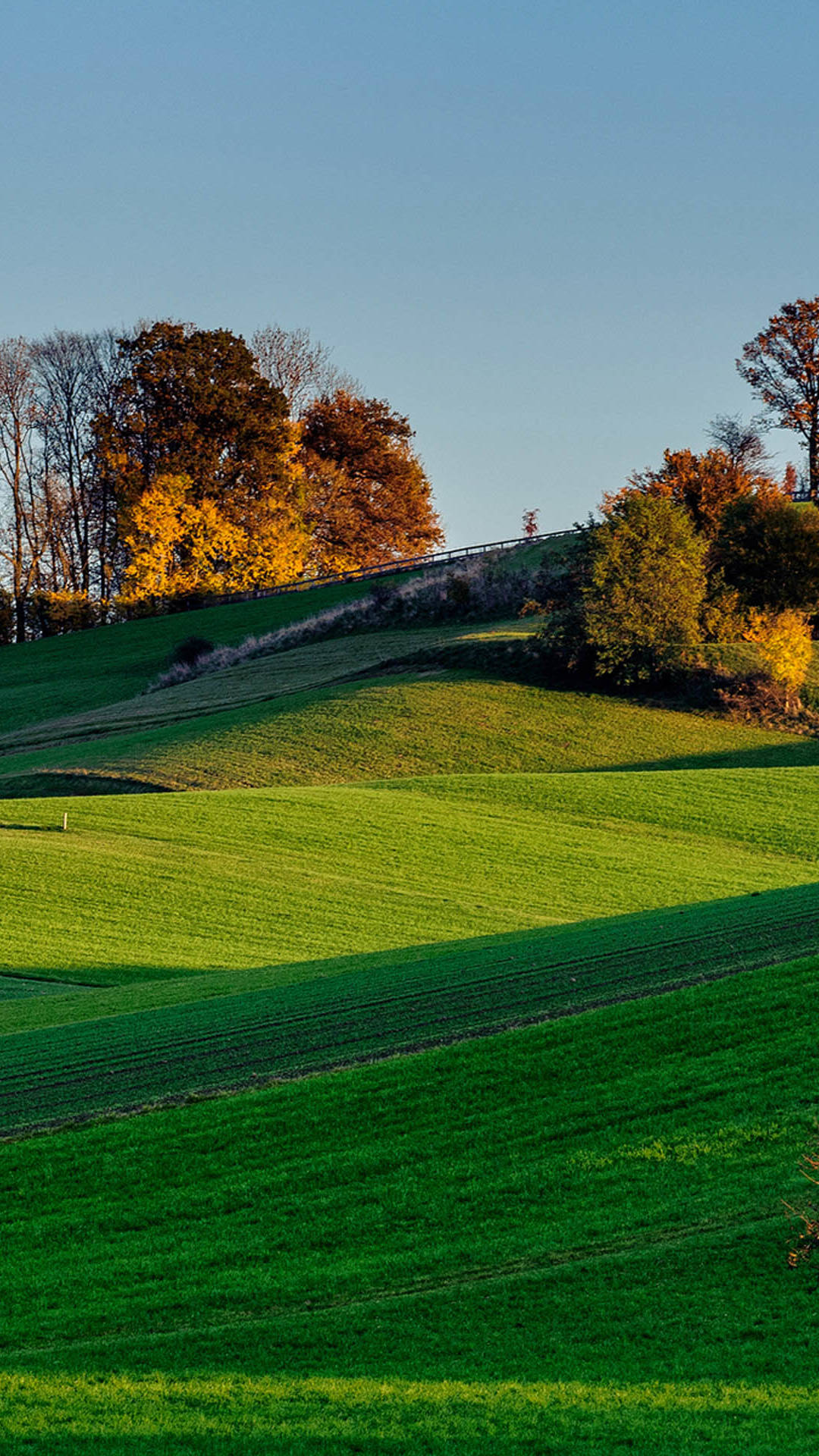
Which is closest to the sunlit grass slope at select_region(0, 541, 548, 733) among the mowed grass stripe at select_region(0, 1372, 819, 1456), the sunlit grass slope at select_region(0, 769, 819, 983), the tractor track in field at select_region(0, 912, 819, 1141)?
the sunlit grass slope at select_region(0, 769, 819, 983)

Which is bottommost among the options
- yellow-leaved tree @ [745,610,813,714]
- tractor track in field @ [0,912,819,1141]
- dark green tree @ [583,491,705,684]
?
tractor track in field @ [0,912,819,1141]

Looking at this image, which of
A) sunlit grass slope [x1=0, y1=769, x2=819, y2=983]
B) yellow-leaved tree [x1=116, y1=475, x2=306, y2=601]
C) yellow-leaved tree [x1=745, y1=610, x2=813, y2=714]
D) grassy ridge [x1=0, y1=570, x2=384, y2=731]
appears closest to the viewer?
sunlit grass slope [x1=0, y1=769, x2=819, y2=983]

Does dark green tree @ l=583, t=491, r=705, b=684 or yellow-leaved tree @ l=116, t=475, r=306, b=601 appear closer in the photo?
dark green tree @ l=583, t=491, r=705, b=684

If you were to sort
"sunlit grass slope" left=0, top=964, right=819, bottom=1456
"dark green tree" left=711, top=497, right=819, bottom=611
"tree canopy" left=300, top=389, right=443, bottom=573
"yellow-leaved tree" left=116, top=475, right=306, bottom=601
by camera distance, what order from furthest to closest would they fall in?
"tree canopy" left=300, top=389, right=443, bottom=573 → "yellow-leaved tree" left=116, top=475, right=306, bottom=601 → "dark green tree" left=711, top=497, right=819, bottom=611 → "sunlit grass slope" left=0, top=964, right=819, bottom=1456

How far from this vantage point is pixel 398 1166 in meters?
12.1

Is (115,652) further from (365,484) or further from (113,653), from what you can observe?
(365,484)

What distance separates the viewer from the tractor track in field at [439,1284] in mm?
9438

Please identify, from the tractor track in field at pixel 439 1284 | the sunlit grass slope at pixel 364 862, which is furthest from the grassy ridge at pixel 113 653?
the tractor track in field at pixel 439 1284

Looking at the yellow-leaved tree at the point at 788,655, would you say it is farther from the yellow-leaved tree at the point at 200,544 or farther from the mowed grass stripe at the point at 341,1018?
the yellow-leaved tree at the point at 200,544

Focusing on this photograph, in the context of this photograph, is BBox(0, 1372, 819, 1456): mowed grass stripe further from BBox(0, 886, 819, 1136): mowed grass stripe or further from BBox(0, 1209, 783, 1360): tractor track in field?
BBox(0, 886, 819, 1136): mowed grass stripe

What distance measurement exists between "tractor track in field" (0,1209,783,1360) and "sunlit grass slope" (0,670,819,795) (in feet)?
115

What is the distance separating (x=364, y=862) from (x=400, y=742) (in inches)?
670

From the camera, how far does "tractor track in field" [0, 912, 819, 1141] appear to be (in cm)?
1483

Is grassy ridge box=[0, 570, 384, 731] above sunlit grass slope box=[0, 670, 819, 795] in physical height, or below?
above
